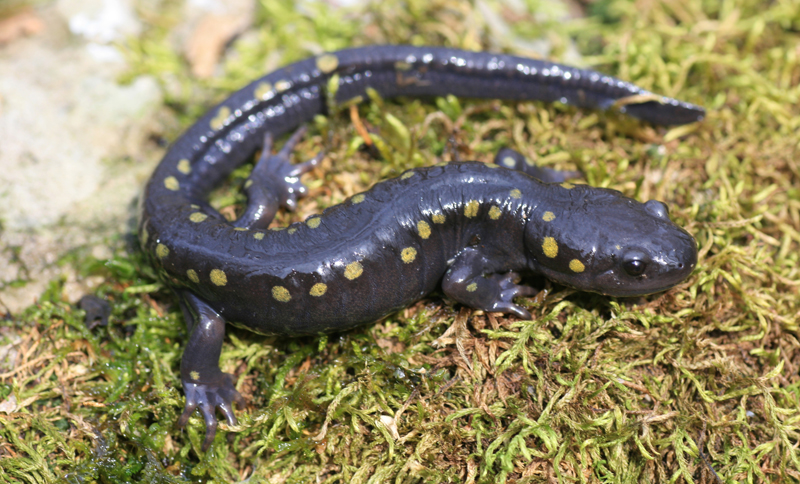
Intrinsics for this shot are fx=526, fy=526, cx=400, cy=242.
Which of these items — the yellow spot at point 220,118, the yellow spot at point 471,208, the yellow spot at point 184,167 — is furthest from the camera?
the yellow spot at point 220,118

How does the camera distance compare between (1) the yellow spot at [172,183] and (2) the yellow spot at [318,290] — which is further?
(1) the yellow spot at [172,183]

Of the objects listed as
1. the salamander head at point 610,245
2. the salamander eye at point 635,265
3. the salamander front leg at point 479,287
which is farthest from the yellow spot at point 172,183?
the salamander eye at point 635,265

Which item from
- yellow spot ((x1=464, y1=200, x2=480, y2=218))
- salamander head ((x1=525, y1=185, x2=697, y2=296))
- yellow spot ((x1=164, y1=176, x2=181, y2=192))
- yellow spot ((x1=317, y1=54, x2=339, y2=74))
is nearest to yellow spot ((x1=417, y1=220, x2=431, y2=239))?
yellow spot ((x1=464, y1=200, x2=480, y2=218))

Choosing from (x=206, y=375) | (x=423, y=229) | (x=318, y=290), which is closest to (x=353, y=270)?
(x=318, y=290)

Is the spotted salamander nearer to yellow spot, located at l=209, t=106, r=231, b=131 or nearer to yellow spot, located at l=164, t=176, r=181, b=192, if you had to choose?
yellow spot, located at l=164, t=176, r=181, b=192

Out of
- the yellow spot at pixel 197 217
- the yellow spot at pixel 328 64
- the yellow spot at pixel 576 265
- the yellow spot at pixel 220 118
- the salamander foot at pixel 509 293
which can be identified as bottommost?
the salamander foot at pixel 509 293

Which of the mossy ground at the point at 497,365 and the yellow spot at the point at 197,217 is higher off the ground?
the yellow spot at the point at 197,217

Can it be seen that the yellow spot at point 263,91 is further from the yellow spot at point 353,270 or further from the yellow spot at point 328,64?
the yellow spot at point 353,270
